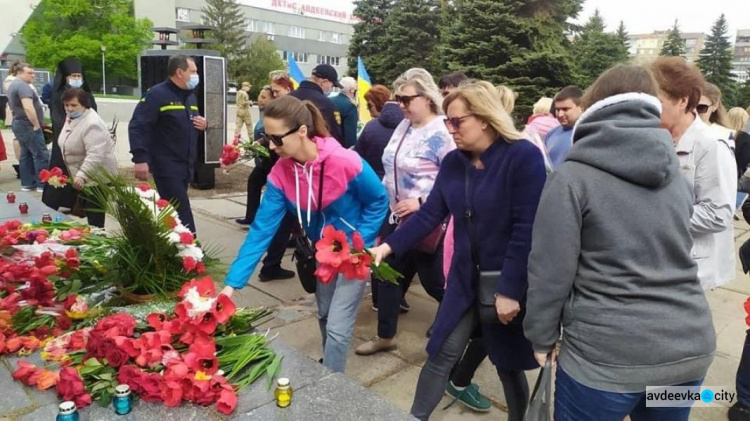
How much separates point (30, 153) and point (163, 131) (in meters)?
4.94

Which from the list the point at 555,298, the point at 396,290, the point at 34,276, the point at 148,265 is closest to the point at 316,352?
the point at 396,290

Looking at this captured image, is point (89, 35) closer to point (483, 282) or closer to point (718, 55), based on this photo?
point (718, 55)

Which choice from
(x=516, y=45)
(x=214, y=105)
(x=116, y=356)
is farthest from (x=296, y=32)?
(x=116, y=356)

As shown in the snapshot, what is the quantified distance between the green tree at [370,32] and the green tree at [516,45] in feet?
41.0

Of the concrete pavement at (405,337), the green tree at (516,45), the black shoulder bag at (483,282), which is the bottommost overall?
the concrete pavement at (405,337)

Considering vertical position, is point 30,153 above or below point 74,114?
below

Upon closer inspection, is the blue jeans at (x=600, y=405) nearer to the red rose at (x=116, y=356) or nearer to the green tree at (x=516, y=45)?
the red rose at (x=116, y=356)

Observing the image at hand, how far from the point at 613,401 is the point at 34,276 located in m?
2.67

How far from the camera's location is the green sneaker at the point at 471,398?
305cm

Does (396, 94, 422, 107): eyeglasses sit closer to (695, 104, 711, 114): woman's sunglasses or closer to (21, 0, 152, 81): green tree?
(695, 104, 711, 114): woman's sunglasses

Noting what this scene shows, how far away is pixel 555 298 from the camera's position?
179 centimetres

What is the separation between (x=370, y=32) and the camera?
112 ft

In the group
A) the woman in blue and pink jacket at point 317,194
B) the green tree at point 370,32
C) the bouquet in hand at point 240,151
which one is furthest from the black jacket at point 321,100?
the green tree at point 370,32

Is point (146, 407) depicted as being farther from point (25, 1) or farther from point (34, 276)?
point (25, 1)
